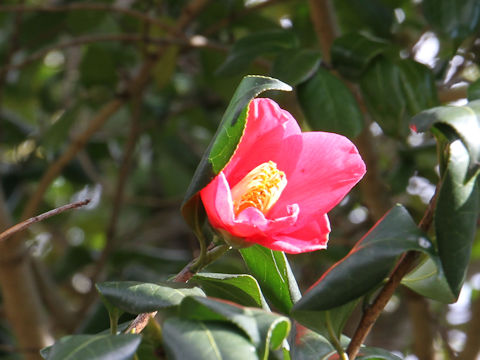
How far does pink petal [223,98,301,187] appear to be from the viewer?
65 centimetres

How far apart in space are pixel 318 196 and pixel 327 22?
1.94 feet

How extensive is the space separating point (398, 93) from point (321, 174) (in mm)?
299

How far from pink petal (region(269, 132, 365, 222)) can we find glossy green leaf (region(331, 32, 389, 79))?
32 cm

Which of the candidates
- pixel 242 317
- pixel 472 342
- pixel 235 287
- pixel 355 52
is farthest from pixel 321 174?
pixel 472 342

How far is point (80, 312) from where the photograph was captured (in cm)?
161

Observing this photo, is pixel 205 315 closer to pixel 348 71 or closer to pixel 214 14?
pixel 348 71

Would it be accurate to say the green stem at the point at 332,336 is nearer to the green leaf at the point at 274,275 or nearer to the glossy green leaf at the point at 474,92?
the green leaf at the point at 274,275

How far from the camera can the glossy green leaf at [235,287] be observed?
611 millimetres

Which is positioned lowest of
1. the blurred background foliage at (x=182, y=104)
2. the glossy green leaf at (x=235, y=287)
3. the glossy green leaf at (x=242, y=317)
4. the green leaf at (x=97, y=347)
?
the blurred background foliage at (x=182, y=104)

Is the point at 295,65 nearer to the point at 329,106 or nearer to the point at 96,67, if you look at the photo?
the point at 329,106

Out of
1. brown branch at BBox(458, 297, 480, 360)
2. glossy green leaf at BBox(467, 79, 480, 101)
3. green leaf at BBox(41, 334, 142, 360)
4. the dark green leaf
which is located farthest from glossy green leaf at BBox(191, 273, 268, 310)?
the dark green leaf

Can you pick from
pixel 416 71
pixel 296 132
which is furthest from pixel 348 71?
pixel 296 132

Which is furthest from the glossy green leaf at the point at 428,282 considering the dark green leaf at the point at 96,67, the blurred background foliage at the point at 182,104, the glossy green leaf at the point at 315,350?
the dark green leaf at the point at 96,67

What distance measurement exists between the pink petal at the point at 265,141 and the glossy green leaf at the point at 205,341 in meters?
0.20
